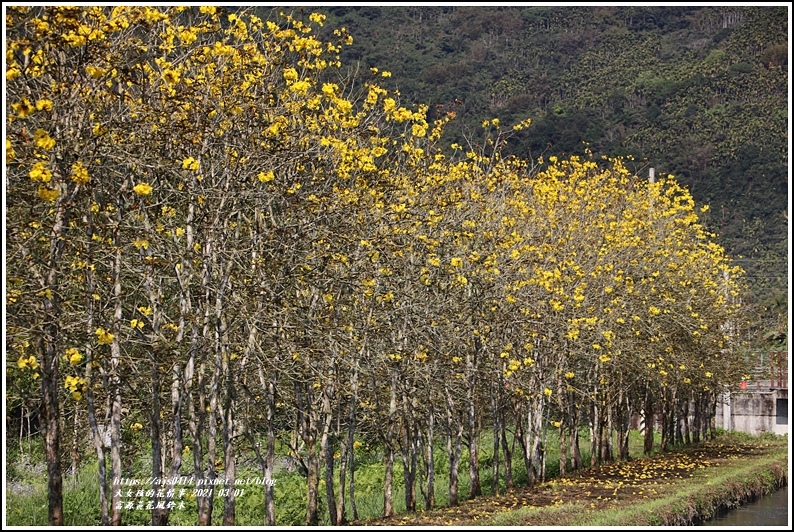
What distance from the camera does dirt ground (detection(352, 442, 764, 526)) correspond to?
1516cm

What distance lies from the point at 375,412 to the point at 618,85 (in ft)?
220

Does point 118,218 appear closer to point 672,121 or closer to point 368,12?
point 672,121

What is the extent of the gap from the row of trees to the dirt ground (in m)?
0.93

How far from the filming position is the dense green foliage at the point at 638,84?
62281 millimetres

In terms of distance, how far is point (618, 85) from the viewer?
78.9 metres

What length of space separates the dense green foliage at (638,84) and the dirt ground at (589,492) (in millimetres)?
25563

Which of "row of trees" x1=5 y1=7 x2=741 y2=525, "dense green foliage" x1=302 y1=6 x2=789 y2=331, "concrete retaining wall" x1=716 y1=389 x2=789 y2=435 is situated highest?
"dense green foliage" x1=302 y1=6 x2=789 y2=331

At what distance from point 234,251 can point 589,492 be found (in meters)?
10.6

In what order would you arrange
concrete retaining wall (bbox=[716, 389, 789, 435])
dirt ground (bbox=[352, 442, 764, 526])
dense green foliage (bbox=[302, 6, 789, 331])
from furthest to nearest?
dense green foliage (bbox=[302, 6, 789, 331]) < concrete retaining wall (bbox=[716, 389, 789, 435]) < dirt ground (bbox=[352, 442, 764, 526])

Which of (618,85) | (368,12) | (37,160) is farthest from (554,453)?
(368,12)

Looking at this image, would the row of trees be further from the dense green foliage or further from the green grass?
the dense green foliage

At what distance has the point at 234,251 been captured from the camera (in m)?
10.5

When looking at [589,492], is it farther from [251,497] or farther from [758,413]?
[758,413]

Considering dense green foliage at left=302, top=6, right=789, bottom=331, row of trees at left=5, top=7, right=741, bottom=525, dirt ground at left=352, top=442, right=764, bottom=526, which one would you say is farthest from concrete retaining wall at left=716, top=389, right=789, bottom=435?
row of trees at left=5, top=7, right=741, bottom=525
